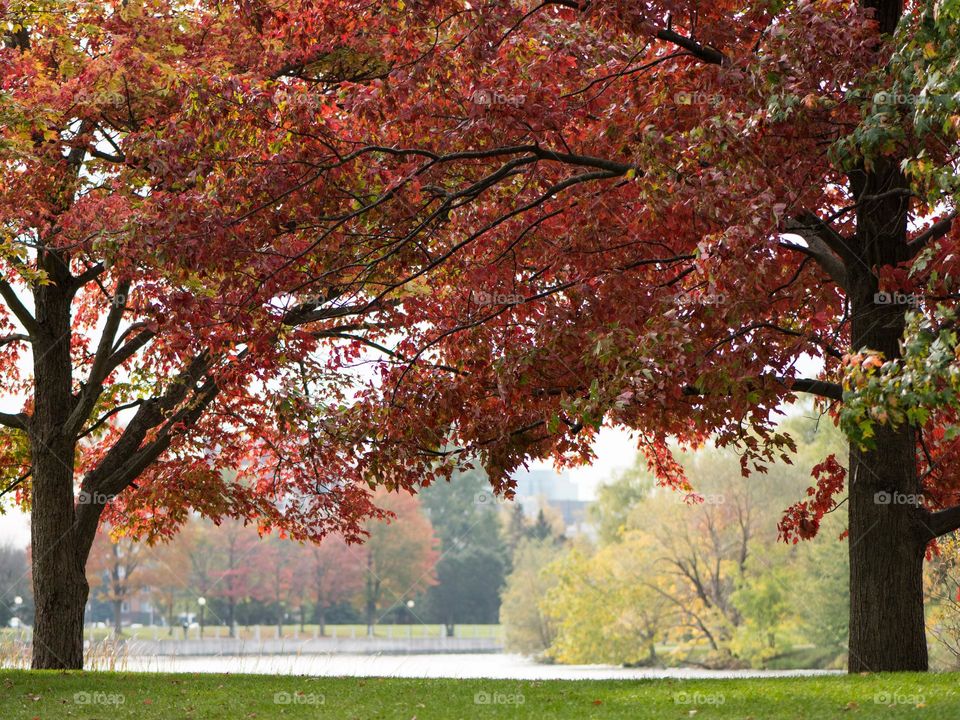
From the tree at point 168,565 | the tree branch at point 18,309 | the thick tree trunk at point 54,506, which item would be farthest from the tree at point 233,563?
the tree branch at point 18,309

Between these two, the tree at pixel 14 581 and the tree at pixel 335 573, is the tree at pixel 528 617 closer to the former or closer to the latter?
the tree at pixel 335 573

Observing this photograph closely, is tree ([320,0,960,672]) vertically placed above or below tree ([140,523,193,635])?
above

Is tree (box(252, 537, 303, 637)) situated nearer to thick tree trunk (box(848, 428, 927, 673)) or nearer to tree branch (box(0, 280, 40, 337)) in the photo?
tree branch (box(0, 280, 40, 337))

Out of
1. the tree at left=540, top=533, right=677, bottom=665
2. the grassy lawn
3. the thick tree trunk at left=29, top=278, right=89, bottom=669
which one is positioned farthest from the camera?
the tree at left=540, top=533, right=677, bottom=665

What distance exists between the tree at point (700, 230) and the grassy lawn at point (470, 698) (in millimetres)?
1265

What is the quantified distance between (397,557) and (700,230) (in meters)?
53.1

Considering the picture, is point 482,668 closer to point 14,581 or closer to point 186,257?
point 14,581

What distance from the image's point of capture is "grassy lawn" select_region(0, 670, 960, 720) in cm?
815

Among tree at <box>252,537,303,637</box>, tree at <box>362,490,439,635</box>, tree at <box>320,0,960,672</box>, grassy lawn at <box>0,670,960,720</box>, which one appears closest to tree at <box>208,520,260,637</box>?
tree at <box>252,537,303,637</box>

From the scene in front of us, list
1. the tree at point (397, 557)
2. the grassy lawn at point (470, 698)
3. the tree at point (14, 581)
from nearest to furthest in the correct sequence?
the grassy lawn at point (470, 698), the tree at point (14, 581), the tree at point (397, 557)

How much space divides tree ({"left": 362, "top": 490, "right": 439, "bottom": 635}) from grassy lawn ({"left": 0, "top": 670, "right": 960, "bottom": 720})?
47.4m

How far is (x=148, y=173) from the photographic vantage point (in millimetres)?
12188

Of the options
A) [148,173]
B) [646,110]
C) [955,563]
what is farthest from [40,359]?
[955,563]

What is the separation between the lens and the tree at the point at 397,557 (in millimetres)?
59750
